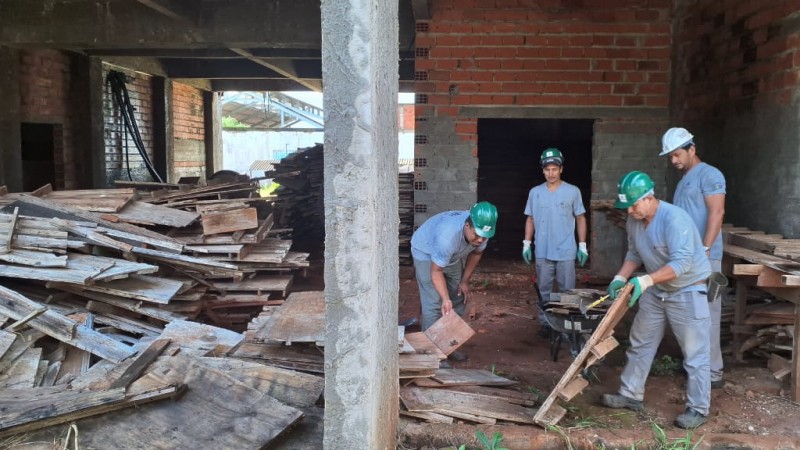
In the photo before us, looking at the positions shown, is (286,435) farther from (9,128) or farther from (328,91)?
(9,128)

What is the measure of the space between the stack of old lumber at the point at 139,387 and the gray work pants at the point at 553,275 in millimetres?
3098

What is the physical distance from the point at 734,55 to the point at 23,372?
294 inches

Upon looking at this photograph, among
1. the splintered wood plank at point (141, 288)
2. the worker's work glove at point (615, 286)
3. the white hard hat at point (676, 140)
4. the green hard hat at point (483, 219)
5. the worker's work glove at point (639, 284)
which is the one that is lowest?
the splintered wood plank at point (141, 288)

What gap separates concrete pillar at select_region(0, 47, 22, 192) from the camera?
8.64 meters

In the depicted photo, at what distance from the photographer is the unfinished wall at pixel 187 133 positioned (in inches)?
546

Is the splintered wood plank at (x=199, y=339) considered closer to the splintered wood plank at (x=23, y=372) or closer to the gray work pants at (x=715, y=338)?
the splintered wood plank at (x=23, y=372)

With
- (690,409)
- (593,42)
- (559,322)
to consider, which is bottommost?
(690,409)

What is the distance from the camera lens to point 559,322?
5.25m

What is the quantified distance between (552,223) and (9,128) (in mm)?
7599

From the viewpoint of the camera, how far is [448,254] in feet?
17.4

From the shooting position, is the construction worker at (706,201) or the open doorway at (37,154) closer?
the construction worker at (706,201)

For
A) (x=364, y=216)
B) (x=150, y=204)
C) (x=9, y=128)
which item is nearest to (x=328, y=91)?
(x=364, y=216)

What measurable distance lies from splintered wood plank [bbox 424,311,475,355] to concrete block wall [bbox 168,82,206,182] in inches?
389

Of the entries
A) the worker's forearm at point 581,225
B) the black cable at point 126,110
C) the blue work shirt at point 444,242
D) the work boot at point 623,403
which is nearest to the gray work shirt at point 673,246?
the work boot at point 623,403
